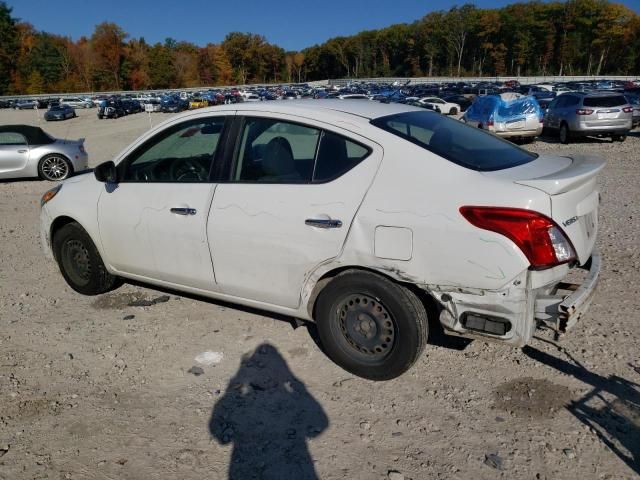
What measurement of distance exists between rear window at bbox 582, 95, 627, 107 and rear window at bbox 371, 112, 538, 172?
14.2m

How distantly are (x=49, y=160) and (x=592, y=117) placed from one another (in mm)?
15252

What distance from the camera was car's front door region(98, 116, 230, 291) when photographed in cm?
376

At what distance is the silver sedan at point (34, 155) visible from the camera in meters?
12.2

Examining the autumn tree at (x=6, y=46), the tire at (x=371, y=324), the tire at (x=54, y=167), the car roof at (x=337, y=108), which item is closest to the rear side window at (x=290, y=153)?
the car roof at (x=337, y=108)

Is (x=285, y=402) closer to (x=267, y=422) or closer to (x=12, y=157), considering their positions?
(x=267, y=422)

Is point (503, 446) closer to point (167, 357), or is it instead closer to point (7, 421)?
point (167, 357)

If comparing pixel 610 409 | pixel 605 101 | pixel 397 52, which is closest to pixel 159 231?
pixel 610 409

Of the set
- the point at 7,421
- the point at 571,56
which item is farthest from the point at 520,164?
the point at 571,56

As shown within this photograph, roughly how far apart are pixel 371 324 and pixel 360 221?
670 mm

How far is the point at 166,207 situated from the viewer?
3.86 m

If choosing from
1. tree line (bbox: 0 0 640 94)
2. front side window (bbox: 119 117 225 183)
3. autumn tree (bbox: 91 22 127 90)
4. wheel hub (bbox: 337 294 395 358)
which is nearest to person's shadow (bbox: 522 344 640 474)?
wheel hub (bbox: 337 294 395 358)

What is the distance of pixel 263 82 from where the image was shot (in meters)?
137

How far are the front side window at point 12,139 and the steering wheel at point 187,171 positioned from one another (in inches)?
401

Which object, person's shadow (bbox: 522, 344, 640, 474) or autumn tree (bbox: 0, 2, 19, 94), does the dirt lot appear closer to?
person's shadow (bbox: 522, 344, 640, 474)
